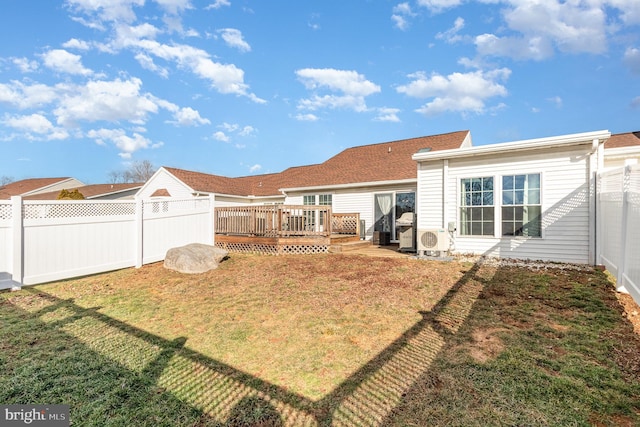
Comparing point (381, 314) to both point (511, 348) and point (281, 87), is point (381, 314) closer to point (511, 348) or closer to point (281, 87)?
point (511, 348)

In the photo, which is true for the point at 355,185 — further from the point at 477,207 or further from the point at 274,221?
the point at 477,207

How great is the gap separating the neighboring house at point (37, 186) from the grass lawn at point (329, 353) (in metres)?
34.7

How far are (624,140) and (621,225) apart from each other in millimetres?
11976

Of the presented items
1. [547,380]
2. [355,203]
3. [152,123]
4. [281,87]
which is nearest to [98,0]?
[281,87]

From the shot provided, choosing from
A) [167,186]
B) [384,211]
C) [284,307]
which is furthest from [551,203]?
[167,186]

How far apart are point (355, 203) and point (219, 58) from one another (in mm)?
10443

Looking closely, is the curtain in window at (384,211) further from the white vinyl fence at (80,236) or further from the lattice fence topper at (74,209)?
the lattice fence topper at (74,209)

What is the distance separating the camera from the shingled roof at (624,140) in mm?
12305

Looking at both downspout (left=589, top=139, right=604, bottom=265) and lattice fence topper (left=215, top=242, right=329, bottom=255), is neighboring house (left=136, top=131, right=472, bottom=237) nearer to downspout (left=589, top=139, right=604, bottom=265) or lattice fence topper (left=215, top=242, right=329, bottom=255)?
lattice fence topper (left=215, top=242, right=329, bottom=255)

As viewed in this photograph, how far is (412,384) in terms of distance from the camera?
8.29ft

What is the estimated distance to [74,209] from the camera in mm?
6672

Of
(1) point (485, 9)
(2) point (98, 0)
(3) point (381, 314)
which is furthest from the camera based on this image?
(1) point (485, 9)

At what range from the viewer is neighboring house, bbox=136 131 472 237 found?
12.6 metres

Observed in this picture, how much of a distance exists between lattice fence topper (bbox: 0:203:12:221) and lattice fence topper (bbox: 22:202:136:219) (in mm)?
200
